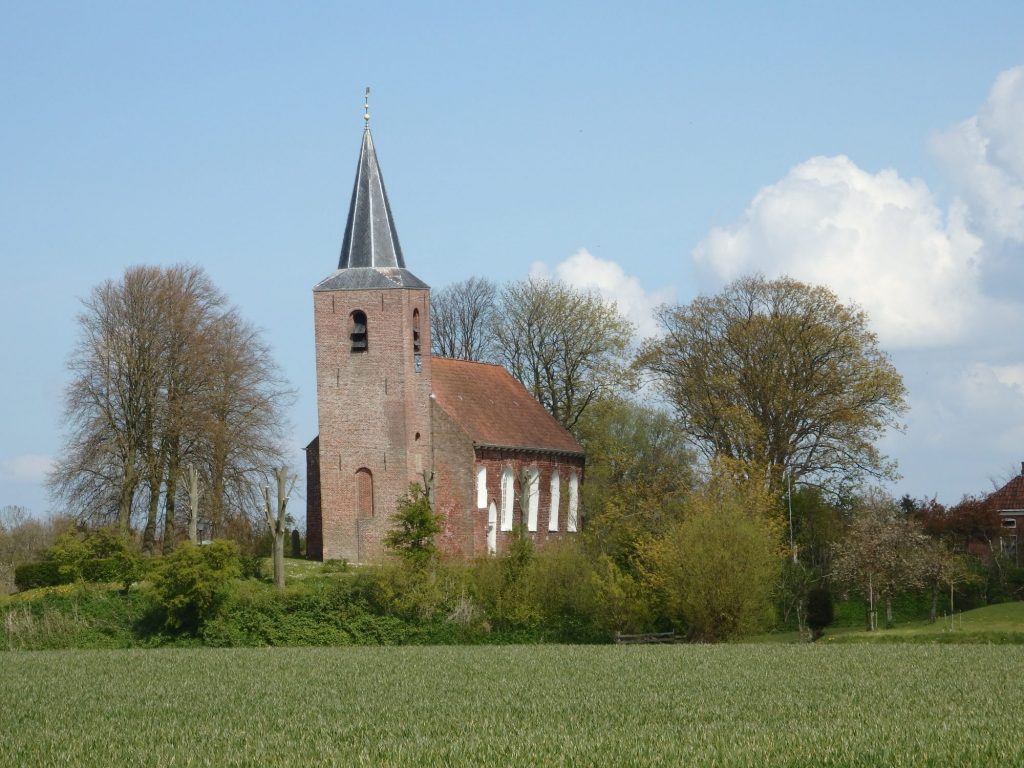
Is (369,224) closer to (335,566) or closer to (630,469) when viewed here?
(335,566)

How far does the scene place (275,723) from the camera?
2061 cm

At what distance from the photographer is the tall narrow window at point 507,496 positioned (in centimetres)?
5556

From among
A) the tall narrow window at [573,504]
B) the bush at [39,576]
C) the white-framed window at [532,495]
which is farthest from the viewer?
the tall narrow window at [573,504]

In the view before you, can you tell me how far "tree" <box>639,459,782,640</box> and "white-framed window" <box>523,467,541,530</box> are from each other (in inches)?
574

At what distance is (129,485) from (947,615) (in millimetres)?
29469

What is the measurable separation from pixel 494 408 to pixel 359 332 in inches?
328

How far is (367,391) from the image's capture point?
51469 mm

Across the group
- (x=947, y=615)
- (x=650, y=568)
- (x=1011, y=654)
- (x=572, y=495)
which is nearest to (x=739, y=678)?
(x=1011, y=654)

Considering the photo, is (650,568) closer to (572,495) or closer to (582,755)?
(572,495)

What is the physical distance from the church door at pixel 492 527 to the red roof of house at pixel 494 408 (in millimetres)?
2469

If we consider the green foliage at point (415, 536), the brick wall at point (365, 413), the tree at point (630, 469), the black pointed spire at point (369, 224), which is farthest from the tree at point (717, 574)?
the black pointed spire at point (369, 224)

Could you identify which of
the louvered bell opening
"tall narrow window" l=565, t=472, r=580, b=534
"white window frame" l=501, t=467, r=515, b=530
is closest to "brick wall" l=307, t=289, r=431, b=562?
the louvered bell opening

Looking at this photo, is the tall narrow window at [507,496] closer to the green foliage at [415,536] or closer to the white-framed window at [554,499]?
the white-framed window at [554,499]

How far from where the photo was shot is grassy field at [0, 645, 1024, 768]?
16734mm
